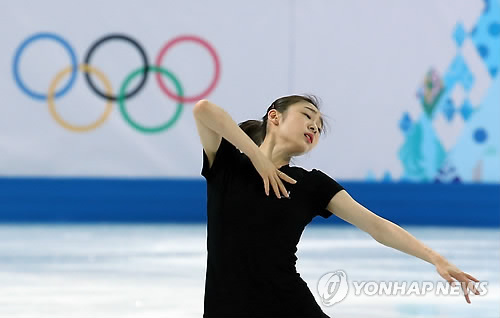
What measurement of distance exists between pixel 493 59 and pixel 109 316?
5.35 meters

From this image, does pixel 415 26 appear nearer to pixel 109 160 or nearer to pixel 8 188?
pixel 109 160

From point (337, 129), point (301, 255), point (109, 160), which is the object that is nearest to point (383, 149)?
point (337, 129)

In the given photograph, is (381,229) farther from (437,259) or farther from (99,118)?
(99,118)

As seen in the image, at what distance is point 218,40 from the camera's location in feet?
25.3

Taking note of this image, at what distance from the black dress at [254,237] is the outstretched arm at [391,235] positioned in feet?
0.12

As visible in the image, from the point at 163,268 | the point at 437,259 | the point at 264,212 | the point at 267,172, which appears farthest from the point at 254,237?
the point at 163,268

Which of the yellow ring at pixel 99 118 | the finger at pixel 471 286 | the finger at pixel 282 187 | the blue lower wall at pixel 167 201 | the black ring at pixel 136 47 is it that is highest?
the black ring at pixel 136 47

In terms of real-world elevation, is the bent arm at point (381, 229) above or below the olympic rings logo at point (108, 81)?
below

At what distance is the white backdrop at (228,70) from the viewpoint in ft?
24.8

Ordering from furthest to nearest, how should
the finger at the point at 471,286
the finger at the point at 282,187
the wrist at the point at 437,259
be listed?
the finger at the point at 282,187, the wrist at the point at 437,259, the finger at the point at 471,286

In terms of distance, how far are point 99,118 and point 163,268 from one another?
126 inches

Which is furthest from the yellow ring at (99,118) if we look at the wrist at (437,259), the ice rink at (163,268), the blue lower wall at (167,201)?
the wrist at (437,259)

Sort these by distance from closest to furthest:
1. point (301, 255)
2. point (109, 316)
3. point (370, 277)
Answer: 1. point (109, 316)
2. point (370, 277)
3. point (301, 255)

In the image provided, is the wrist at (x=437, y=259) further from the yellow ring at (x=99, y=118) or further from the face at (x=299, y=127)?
the yellow ring at (x=99, y=118)
